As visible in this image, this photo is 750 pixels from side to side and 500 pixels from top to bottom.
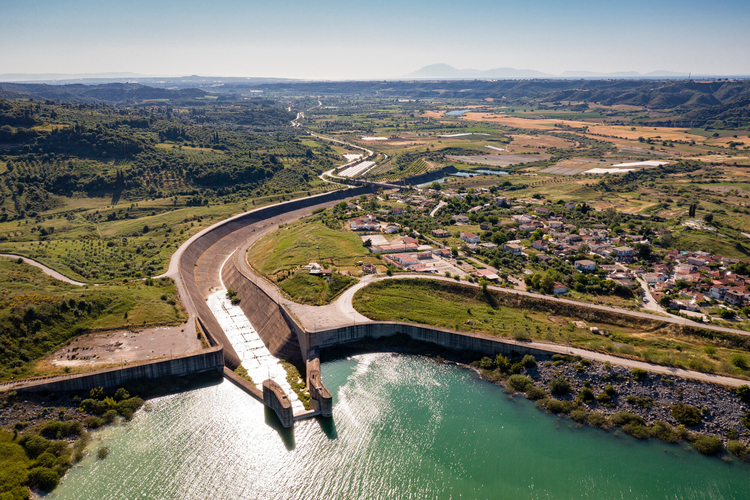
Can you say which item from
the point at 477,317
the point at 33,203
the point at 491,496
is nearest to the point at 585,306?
the point at 477,317

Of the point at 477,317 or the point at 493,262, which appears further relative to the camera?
the point at 493,262

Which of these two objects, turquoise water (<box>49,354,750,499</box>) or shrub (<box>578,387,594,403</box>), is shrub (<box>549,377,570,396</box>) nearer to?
shrub (<box>578,387,594,403</box>)

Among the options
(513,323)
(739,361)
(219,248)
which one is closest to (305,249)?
(219,248)

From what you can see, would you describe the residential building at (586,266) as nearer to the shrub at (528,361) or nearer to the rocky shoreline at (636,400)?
the rocky shoreline at (636,400)

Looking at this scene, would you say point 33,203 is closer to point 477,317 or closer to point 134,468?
point 134,468

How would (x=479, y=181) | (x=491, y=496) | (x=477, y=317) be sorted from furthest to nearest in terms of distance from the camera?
(x=479, y=181) → (x=477, y=317) → (x=491, y=496)

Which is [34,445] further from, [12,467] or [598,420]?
[598,420]
